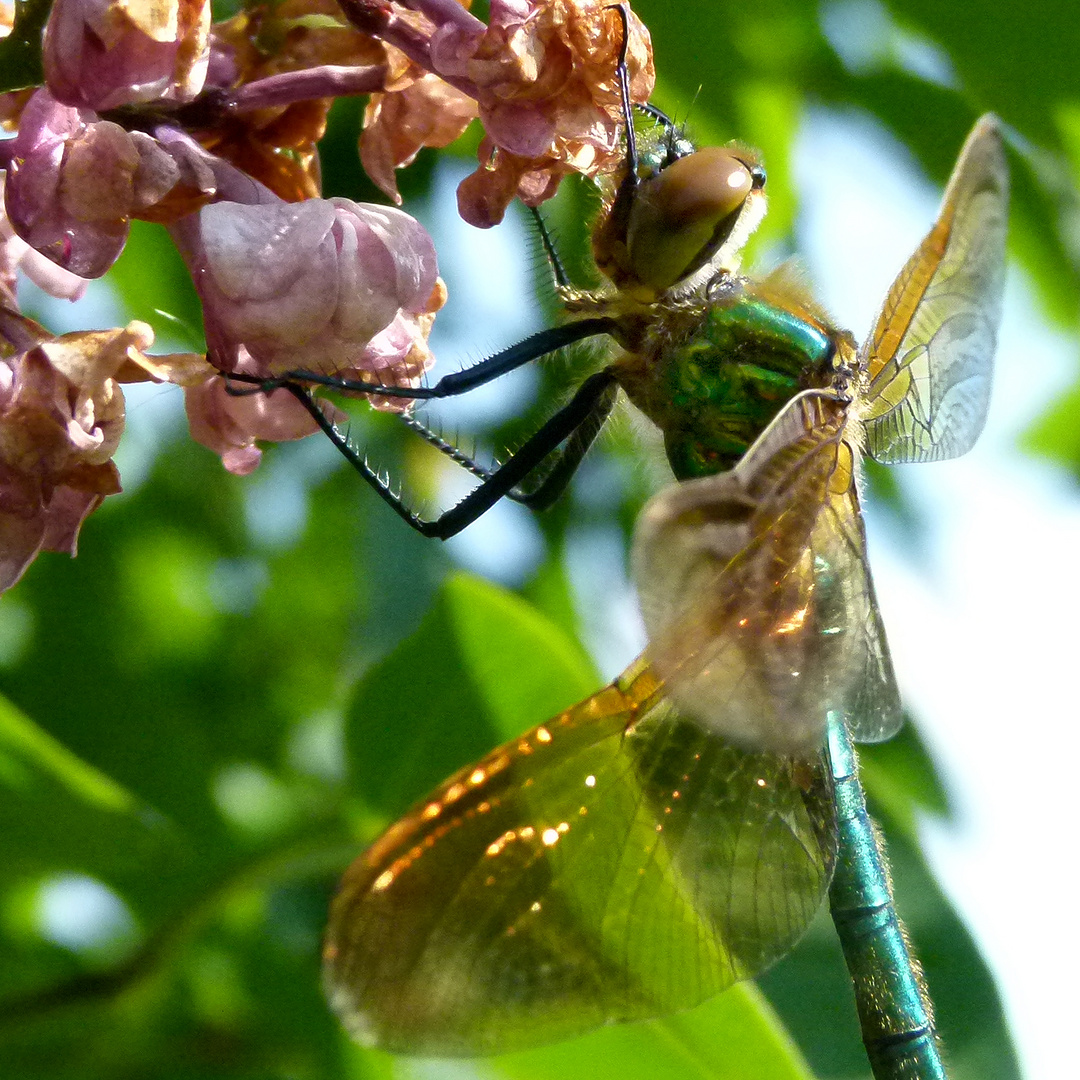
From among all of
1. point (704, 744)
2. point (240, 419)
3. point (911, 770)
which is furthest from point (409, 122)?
point (911, 770)

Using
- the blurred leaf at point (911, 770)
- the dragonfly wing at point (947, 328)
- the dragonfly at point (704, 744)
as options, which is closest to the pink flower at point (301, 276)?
the dragonfly at point (704, 744)

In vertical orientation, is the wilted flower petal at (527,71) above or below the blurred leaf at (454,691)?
above

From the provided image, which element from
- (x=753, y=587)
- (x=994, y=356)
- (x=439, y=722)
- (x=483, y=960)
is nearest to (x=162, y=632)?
(x=439, y=722)

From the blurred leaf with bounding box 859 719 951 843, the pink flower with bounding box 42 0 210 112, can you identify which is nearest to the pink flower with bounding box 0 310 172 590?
the pink flower with bounding box 42 0 210 112

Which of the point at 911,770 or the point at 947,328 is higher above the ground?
the point at 947,328

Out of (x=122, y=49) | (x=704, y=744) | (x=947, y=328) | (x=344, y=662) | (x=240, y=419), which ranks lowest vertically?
(x=344, y=662)

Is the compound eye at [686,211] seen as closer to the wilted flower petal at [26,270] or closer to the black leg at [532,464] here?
the black leg at [532,464]

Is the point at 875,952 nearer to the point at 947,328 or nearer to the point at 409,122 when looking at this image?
the point at 947,328
